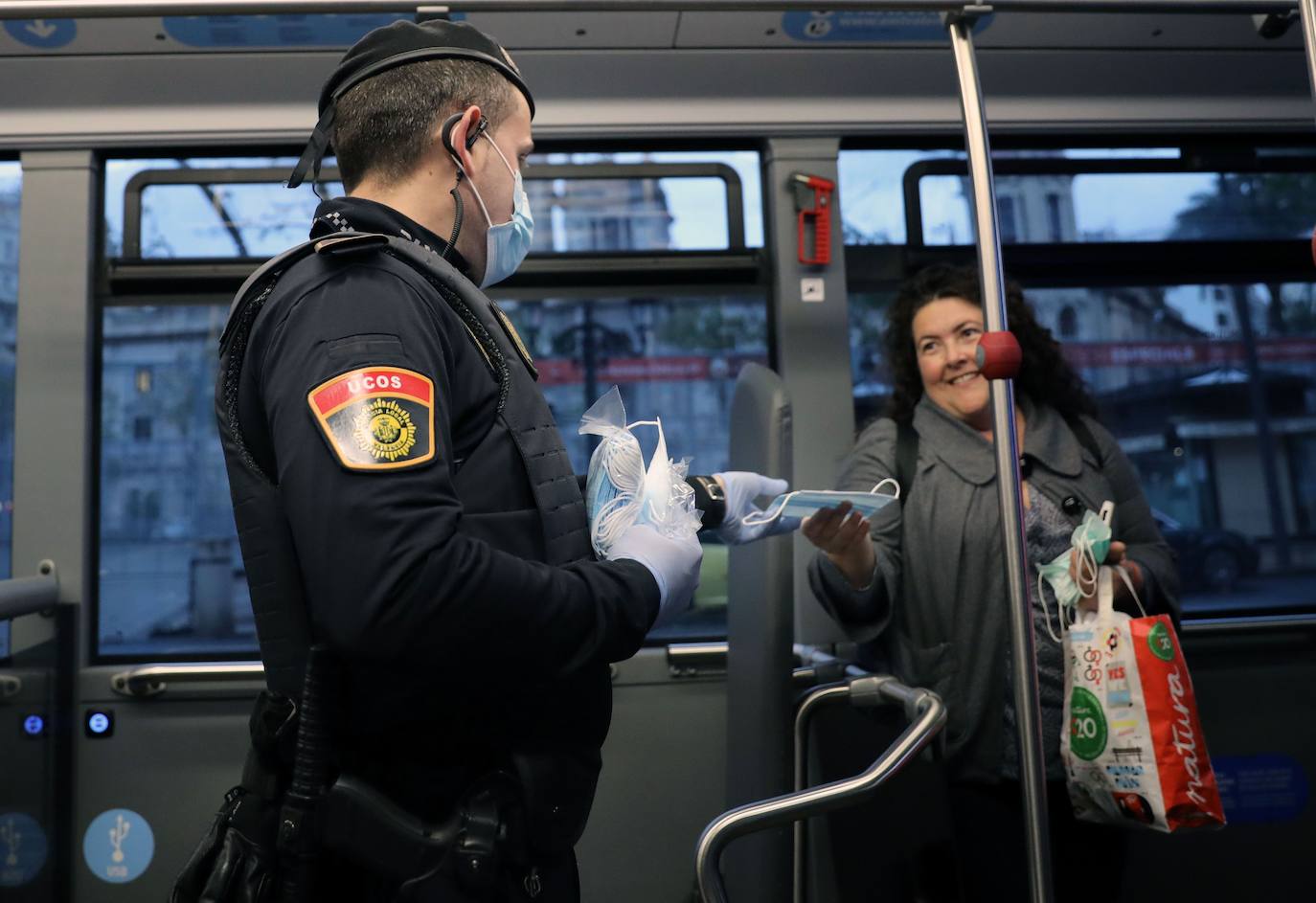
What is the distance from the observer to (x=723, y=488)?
5.00 feet

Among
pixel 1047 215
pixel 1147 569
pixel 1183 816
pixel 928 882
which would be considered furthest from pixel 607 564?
pixel 1047 215

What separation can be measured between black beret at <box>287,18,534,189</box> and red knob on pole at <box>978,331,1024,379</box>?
812 mm

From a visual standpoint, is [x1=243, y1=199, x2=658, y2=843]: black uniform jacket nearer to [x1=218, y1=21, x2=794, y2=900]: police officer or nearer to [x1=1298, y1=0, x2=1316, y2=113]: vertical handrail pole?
[x1=218, y1=21, x2=794, y2=900]: police officer

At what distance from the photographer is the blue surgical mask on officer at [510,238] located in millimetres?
1280

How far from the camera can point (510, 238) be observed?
1.32 meters

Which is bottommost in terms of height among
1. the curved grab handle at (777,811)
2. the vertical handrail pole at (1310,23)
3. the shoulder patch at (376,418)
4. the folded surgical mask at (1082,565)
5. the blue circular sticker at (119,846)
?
the blue circular sticker at (119,846)

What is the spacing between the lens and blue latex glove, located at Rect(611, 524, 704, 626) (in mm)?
1104

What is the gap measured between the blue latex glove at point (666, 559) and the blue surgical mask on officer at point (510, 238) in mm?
418

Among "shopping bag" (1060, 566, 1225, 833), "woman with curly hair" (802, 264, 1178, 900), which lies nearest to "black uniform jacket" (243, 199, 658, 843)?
"woman with curly hair" (802, 264, 1178, 900)

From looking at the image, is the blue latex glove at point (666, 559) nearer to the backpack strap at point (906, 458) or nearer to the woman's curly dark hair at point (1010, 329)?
the backpack strap at point (906, 458)

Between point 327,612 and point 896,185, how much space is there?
2.53m

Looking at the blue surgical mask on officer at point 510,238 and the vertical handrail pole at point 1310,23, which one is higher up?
the vertical handrail pole at point 1310,23

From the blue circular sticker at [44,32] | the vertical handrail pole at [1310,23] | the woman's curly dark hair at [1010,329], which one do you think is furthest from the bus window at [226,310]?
the vertical handrail pole at [1310,23]

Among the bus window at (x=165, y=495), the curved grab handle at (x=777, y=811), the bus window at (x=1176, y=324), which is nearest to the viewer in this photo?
the curved grab handle at (x=777, y=811)
